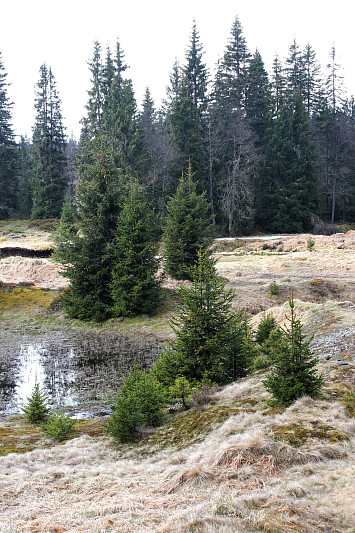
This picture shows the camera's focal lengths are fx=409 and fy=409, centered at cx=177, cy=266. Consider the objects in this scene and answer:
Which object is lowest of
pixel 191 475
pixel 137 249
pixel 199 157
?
pixel 191 475

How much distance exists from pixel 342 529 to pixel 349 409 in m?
2.62

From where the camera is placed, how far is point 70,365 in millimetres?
12133

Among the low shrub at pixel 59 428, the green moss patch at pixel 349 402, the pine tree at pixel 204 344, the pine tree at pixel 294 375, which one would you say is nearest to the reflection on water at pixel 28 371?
the low shrub at pixel 59 428

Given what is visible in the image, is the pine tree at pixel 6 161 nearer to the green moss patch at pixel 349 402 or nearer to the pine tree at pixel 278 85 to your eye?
the pine tree at pixel 278 85

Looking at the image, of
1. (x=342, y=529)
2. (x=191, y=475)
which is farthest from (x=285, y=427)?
(x=342, y=529)

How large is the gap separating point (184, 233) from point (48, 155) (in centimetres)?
3388

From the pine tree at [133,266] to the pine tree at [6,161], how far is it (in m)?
35.3

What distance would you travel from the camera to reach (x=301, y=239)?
31.4m

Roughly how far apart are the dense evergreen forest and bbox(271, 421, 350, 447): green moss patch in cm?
3421

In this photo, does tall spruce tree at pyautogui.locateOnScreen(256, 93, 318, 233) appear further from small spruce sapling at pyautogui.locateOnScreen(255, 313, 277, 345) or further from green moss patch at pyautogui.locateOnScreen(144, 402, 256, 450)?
green moss patch at pyautogui.locateOnScreen(144, 402, 256, 450)

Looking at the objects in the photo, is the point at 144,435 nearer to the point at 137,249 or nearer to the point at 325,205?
the point at 137,249

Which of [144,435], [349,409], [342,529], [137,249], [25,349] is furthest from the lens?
[137,249]

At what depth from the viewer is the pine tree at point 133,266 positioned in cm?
1677

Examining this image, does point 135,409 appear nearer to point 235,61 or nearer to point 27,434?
point 27,434
